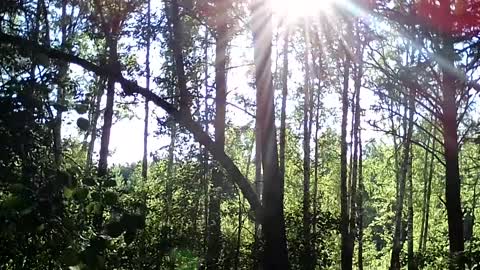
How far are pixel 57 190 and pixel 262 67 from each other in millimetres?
5632

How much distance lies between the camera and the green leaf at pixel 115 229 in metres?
1.50

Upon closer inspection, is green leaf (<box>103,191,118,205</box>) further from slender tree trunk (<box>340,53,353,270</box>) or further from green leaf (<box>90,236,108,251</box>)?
slender tree trunk (<box>340,53,353,270</box>)

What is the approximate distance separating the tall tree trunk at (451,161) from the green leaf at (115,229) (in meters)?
6.74

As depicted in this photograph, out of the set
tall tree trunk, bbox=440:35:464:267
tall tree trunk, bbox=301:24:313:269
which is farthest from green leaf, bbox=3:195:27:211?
tall tree trunk, bbox=301:24:313:269

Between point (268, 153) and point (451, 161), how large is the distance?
299 cm

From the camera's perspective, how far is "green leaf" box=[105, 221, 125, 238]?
4.92 feet

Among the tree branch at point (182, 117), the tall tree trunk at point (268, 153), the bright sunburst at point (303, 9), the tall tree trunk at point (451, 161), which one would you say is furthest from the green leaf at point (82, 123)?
the bright sunburst at point (303, 9)

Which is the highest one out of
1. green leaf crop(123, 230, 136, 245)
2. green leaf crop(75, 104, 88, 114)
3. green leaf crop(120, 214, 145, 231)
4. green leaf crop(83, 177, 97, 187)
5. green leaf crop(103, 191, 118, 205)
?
green leaf crop(75, 104, 88, 114)

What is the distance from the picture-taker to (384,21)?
855 centimetres

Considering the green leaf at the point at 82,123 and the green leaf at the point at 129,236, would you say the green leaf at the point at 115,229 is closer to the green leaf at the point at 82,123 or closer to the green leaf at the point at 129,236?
the green leaf at the point at 129,236

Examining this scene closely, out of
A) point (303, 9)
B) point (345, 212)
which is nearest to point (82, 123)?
point (303, 9)

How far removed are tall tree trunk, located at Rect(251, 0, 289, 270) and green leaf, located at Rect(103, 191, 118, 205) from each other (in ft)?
16.8

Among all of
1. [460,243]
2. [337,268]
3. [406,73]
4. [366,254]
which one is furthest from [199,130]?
[366,254]

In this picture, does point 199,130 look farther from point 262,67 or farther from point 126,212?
point 126,212
